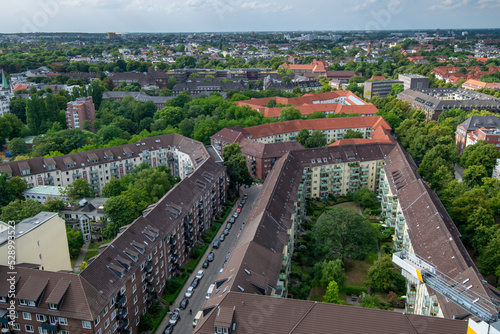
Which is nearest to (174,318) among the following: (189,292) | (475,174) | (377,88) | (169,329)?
(169,329)

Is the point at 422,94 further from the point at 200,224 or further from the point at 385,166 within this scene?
the point at 200,224

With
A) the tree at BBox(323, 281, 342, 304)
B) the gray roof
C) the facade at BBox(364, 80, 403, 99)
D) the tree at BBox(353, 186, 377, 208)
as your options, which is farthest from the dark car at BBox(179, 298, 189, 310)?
the facade at BBox(364, 80, 403, 99)

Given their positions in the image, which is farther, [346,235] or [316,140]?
[316,140]

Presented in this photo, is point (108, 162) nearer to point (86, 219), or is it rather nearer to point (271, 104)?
point (86, 219)

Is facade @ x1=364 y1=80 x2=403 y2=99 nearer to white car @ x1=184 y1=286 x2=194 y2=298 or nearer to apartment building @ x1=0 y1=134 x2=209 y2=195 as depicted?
apartment building @ x1=0 y1=134 x2=209 y2=195

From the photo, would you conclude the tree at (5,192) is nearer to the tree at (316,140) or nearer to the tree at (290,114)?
the tree at (316,140)

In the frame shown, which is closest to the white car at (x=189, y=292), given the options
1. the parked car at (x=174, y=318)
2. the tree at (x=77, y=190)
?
the parked car at (x=174, y=318)

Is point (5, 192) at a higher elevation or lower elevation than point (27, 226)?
lower
